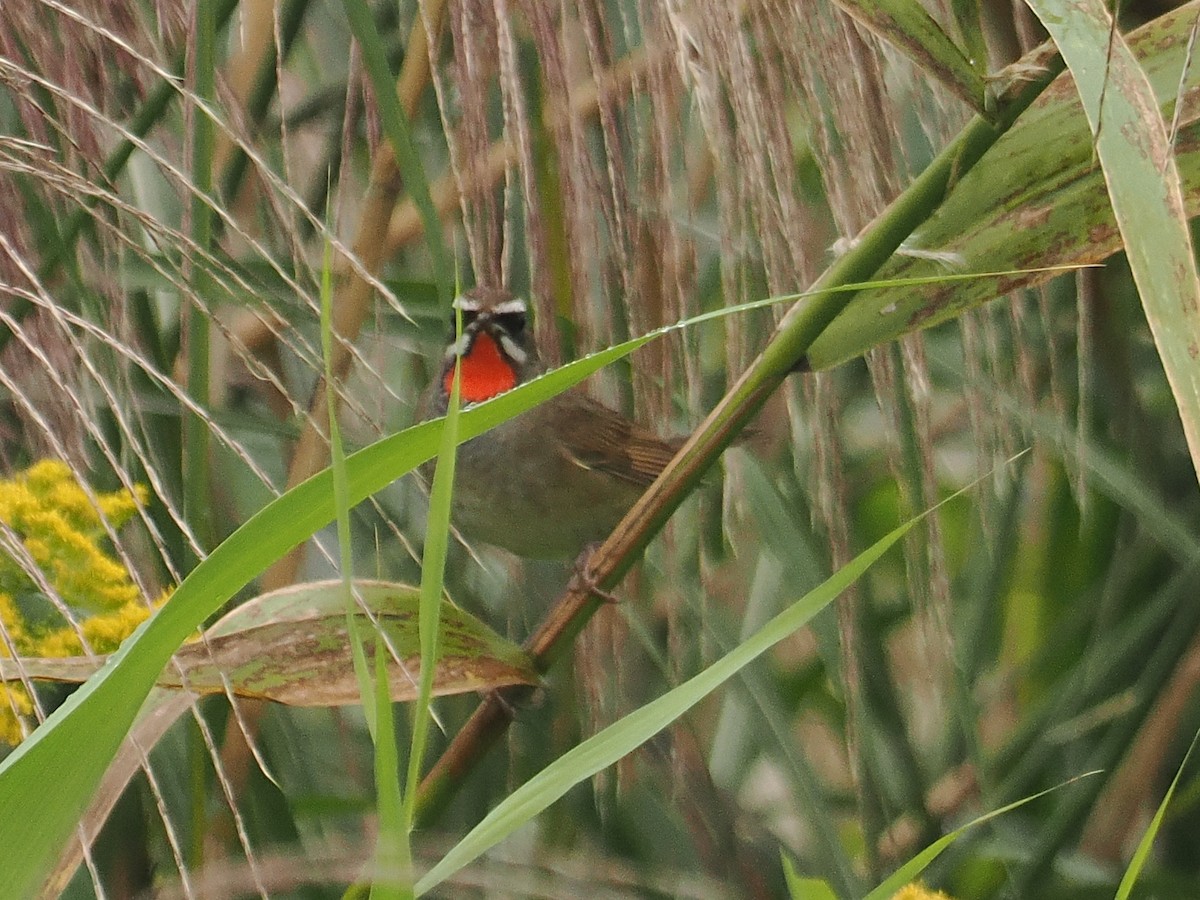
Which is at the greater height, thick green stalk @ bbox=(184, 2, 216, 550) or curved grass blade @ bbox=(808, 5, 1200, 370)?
thick green stalk @ bbox=(184, 2, 216, 550)

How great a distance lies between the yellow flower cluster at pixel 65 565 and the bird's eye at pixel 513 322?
3.84 feet

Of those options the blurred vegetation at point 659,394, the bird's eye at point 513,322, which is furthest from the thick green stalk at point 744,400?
the bird's eye at point 513,322

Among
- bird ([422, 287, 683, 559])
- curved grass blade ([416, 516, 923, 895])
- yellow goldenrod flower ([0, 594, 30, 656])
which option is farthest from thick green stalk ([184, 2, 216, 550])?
bird ([422, 287, 683, 559])

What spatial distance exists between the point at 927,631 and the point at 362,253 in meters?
0.72

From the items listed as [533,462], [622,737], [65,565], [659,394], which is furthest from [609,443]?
[622,737]

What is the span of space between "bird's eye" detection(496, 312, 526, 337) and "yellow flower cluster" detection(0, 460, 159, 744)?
1171 mm

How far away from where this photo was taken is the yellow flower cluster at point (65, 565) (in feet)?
3.51

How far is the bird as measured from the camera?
7.47ft

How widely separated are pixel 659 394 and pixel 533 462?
3.96 feet

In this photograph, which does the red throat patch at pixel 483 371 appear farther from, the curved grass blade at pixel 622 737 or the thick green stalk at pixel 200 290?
the curved grass blade at pixel 622 737

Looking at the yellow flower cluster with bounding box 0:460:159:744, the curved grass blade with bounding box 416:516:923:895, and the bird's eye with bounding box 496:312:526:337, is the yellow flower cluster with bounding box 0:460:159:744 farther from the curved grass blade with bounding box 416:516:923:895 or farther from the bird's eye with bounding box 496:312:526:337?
the bird's eye with bounding box 496:312:526:337

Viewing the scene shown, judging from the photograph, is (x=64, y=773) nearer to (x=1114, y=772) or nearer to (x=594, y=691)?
(x=594, y=691)

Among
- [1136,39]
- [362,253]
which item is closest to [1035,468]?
[362,253]

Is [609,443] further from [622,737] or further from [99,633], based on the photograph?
[622,737]
